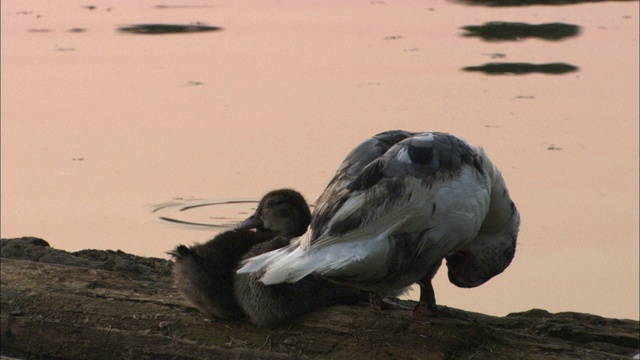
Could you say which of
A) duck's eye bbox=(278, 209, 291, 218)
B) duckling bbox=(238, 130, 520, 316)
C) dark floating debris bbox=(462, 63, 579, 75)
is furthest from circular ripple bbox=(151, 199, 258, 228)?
dark floating debris bbox=(462, 63, 579, 75)

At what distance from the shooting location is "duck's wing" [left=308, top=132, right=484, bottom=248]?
4.76m

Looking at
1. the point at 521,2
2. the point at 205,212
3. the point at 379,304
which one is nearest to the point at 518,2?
the point at 521,2

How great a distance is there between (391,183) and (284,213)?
51.5 inches

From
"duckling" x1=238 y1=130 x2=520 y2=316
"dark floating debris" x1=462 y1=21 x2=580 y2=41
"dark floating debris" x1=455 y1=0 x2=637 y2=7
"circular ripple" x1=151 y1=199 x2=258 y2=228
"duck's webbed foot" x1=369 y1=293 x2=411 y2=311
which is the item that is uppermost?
"duckling" x1=238 y1=130 x2=520 y2=316

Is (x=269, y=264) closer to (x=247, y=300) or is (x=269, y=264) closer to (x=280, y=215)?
(x=247, y=300)

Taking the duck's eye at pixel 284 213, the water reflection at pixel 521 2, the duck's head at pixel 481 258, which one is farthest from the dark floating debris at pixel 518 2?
the duck's head at pixel 481 258

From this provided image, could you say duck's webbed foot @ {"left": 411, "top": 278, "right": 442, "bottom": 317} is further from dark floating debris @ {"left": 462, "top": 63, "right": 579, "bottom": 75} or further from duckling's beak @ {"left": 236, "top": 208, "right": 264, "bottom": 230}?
dark floating debris @ {"left": 462, "top": 63, "right": 579, "bottom": 75}

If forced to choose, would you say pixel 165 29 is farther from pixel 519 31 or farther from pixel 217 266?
pixel 217 266

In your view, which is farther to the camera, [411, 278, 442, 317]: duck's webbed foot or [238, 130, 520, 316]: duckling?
[411, 278, 442, 317]: duck's webbed foot

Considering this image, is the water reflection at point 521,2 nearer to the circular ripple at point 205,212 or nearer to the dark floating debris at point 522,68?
the dark floating debris at point 522,68

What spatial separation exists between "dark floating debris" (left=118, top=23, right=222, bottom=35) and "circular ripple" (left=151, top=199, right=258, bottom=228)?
5552mm

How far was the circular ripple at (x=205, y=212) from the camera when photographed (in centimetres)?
824

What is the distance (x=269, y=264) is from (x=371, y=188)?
556 millimetres

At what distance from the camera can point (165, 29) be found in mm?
14211
